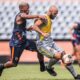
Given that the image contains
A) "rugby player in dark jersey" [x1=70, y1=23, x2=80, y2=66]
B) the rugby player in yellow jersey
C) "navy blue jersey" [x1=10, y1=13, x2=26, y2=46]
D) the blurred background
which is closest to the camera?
the rugby player in yellow jersey

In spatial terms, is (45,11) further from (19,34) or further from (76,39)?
(19,34)

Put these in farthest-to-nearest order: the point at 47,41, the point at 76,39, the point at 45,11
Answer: the point at 45,11, the point at 76,39, the point at 47,41

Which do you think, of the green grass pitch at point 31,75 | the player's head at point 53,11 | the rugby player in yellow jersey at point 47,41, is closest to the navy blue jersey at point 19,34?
the rugby player in yellow jersey at point 47,41

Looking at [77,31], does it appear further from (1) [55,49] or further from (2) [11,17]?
(2) [11,17]

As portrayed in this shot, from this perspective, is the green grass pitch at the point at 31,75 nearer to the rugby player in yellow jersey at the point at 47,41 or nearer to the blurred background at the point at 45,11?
the rugby player in yellow jersey at the point at 47,41

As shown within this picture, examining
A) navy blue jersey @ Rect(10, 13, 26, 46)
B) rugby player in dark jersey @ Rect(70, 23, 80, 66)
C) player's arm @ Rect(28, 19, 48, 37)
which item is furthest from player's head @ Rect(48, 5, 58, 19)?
rugby player in dark jersey @ Rect(70, 23, 80, 66)

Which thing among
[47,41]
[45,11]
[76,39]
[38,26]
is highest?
[38,26]

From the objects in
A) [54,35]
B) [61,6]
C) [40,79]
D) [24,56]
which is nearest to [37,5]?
[61,6]

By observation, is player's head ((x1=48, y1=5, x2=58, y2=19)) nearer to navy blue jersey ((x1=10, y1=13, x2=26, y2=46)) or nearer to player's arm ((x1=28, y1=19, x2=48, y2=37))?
player's arm ((x1=28, y1=19, x2=48, y2=37))

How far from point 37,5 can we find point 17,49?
38.6 feet

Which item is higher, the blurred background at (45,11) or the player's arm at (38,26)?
the player's arm at (38,26)

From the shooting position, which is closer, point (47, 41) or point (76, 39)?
point (47, 41)

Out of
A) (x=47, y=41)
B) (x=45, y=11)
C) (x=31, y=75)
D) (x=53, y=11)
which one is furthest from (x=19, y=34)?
(x=45, y=11)

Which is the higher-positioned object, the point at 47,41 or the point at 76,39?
the point at 47,41
